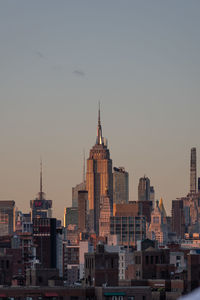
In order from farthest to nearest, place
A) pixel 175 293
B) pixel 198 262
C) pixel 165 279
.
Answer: pixel 198 262, pixel 165 279, pixel 175 293

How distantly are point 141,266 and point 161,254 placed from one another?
5.35 metres

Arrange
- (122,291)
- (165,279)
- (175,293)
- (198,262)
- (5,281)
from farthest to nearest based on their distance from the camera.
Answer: (5,281) < (198,262) < (165,279) < (175,293) < (122,291)

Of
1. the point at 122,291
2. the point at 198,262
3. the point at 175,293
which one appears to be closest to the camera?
the point at 122,291

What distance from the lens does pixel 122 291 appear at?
142125 millimetres

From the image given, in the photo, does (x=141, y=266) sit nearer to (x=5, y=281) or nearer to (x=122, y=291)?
(x=5, y=281)

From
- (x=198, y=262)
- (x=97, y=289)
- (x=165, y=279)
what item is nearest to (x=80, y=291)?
(x=97, y=289)

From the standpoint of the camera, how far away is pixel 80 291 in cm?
14325

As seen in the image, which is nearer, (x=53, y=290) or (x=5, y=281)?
(x=53, y=290)

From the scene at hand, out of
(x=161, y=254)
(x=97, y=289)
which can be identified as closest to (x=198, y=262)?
(x=161, y=254)

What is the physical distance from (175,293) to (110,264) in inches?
464

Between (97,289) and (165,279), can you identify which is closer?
(97,289)

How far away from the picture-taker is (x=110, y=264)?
161500mm

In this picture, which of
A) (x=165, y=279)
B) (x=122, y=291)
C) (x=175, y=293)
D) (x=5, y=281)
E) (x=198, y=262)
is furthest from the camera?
(x=5, y=281)

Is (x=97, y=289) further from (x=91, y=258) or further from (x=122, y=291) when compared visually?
(x=91, y=258)
